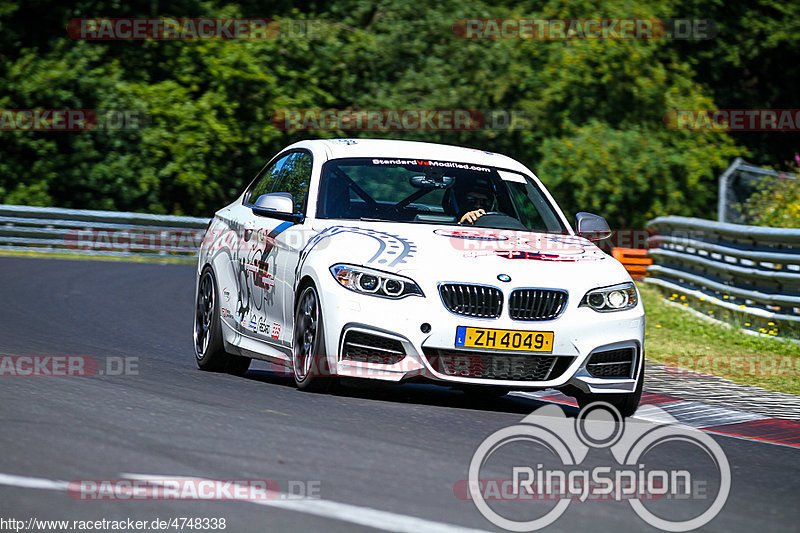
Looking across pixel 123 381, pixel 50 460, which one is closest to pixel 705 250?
pixel 123 381

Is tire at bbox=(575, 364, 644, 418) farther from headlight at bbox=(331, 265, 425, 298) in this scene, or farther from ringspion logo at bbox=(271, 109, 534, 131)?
ringspion logo at bbox=(271, 109, 534, 131)

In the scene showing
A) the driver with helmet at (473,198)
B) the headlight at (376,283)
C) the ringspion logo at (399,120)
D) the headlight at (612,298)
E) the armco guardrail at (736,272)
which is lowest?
the ringspion logo at (399,120)

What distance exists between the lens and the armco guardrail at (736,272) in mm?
13867

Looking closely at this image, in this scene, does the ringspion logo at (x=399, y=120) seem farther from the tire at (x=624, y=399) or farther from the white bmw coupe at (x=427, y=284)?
A: the tire at (x=624, y=399)

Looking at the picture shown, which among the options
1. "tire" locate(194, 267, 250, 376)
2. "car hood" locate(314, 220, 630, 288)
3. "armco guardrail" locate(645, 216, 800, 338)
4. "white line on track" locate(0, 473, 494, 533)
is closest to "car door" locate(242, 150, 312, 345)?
"car hood" locate(314, 220, 630, 288)

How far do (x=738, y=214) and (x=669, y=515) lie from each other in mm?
18477

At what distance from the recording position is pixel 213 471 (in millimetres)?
5844

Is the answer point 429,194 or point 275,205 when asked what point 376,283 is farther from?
point 429,194

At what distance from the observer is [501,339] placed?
8109mm

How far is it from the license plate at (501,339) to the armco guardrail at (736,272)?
6.14 m

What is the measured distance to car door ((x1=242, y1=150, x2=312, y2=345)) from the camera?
360 inches

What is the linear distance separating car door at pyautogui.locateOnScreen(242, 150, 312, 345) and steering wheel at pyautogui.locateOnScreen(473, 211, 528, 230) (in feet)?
3.97

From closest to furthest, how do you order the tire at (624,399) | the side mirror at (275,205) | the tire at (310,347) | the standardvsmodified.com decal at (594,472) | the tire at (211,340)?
the standardvsmodified.com decal at (594,472), the tire at (310,347), the tire at (624,399), the side mirror at (275,205), the tire at (211,340)

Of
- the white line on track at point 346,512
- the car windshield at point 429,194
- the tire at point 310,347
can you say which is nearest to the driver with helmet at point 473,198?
the car windshield at point 429,194
